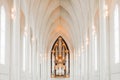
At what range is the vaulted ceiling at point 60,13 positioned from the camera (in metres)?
27.3

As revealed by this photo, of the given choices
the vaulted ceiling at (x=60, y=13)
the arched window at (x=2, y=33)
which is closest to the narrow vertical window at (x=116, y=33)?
the vaulted ceiling at (x=60, y=13)

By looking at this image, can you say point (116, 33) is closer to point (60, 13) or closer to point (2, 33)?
point (2, 33)

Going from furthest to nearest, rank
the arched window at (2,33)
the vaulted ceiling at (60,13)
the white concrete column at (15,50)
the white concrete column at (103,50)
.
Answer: the vaulted ceiling at (60,13) → the white concrete column at (103,50) → the white concrete column at (15,50) → the arched window at (2,33)

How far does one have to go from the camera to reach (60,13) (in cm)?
4578

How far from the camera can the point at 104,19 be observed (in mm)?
20531

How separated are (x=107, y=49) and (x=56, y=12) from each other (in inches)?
1006

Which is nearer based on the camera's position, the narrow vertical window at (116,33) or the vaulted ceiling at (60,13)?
the narrow vertical window at (116,33)

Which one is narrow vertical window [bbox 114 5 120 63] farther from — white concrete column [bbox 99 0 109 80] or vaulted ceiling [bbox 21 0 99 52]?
vaulted ceiling [bbox 21 0 99 52]

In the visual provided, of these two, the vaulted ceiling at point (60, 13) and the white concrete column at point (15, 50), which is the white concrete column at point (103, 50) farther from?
the white concrete column at point (15, 50)

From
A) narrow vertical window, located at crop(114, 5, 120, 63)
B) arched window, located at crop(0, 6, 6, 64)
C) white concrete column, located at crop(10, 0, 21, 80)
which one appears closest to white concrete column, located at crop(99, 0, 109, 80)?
narrow vertical window, located at crop(114, 5, 120, 63)

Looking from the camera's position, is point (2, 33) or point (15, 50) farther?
point (15, 50)

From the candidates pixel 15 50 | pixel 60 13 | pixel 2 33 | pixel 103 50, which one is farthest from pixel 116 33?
pixel 60 13

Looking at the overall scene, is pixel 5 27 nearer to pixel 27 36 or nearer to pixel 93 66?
pixel 27 36

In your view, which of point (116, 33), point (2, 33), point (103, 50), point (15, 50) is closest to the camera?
point (116, 33)
